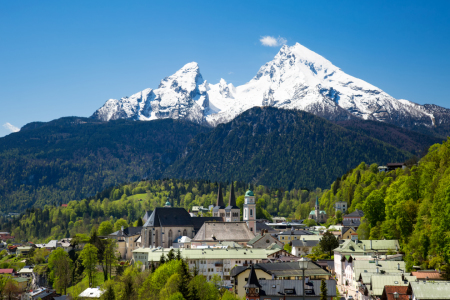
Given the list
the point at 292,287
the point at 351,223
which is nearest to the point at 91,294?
the point at 292,287

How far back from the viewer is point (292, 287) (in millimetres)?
81500

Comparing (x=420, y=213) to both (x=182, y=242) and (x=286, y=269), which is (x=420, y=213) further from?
(x=182, y=242)

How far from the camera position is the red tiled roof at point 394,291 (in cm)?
6450

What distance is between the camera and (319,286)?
81.6 m

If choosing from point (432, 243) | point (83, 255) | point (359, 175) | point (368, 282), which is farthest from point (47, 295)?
point (359, 175)

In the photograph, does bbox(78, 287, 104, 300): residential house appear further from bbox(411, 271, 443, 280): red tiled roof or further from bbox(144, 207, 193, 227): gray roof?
bbox(411, 271, 443, 280): red tiled roof

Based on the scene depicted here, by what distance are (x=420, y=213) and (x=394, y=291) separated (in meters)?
17.3

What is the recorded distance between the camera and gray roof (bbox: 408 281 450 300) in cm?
5962

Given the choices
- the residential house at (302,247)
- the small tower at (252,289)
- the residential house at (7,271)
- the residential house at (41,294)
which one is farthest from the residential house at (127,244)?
the small tower at (252,289)

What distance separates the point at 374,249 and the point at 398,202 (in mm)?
9968

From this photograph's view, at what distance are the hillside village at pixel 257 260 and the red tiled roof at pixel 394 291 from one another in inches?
1.7

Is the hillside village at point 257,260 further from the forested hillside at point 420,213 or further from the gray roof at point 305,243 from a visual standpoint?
the forested hillside at point 420,213

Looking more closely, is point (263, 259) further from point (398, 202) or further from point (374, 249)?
point (398, 202)

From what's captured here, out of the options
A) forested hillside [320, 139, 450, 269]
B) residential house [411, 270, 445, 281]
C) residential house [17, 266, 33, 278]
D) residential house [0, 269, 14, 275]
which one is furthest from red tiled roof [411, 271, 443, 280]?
residential house [0, 269, 14, 275]
